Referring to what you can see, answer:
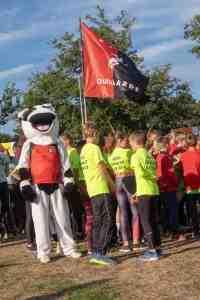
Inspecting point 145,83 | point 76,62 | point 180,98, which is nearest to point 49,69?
point 76,62

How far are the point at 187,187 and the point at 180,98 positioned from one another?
30665 mm

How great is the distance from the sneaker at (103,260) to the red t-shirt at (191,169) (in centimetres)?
237

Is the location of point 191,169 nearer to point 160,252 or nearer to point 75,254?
point 160,252

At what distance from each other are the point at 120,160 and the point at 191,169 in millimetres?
1418

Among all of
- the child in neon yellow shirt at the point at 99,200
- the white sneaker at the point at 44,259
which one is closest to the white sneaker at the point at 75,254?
the white sneaker at the point at 44,259

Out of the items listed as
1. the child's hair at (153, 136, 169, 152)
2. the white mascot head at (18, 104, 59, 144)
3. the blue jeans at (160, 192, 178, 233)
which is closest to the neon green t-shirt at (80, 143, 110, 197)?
the white mascot head at (18, 104, 59, 144)

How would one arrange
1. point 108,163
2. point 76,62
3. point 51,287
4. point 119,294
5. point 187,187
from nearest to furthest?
point 119,294, point 51,287, point 108,163, point 187,187, point 76,62

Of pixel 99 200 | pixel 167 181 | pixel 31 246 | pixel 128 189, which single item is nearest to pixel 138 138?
pixel 99 200

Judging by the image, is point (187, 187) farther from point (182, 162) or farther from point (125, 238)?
point (125, 238)

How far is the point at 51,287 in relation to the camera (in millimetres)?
7367

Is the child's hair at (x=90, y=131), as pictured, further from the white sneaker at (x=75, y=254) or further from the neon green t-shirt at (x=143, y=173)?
the white sneaker at (x=75, y=254)

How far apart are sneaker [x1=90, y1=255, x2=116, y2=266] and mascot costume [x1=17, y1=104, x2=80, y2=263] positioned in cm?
61

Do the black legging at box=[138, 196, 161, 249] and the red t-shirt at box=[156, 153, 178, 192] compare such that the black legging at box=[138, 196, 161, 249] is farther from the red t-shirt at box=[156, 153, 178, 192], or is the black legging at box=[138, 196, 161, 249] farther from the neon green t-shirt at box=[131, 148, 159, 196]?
the red t-shirt at box=[156, 153, 178, 192]

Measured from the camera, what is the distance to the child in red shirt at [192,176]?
10.3 m
